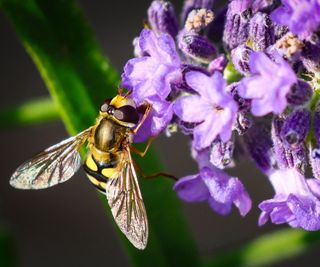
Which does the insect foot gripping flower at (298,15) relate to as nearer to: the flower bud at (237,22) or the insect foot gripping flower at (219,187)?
the flower bud at (237,22)

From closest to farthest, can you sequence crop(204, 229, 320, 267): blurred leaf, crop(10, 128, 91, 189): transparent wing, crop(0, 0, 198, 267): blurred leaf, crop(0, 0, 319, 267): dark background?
crop(10, 128, 91, 189): transparent wing < crop(0, 0, 198, 267): blurred leaf < crop(204, 229, 320, 267): blurred leaf < crop(0, 0, 319, 267): dark background

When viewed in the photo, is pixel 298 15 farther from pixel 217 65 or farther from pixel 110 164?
pixel 110 164

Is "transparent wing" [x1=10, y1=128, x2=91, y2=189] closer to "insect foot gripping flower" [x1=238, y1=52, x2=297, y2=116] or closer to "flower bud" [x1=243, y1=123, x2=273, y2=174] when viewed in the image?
"flower bud" [x1=243, y1=123, x2=273, y2=174]

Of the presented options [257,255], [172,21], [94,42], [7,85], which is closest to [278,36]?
[172,21]

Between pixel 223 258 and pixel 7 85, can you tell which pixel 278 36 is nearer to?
pixel 223 258

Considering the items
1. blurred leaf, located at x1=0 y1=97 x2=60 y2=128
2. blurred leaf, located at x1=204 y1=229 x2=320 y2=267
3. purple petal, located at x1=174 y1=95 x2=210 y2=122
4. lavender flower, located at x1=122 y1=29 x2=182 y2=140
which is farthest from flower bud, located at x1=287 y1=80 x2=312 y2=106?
blurred leaf, located at x1=0 y1=97 x2=60 y2=128

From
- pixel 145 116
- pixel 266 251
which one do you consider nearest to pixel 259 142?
pixel 145 116
